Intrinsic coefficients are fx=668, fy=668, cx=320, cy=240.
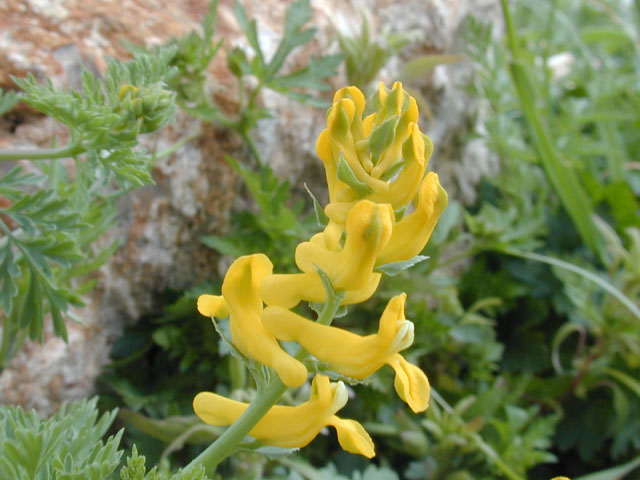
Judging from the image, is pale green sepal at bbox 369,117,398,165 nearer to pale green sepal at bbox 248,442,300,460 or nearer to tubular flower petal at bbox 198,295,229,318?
tubular flower petal at bbox 198,295,229,318

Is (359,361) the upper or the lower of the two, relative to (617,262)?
upper

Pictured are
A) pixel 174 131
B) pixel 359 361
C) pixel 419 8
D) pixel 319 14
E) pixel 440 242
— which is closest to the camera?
pixel 359 361

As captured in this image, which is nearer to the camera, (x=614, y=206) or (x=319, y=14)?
(x=319, y=14)

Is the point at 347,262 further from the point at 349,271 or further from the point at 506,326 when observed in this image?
the point at 506,326

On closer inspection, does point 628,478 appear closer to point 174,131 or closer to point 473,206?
point 473,206

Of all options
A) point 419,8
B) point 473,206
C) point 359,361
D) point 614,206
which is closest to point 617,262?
point 614,206

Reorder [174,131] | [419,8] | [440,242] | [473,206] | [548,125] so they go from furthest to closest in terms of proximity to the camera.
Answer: [548,125] < [473,206] < [419,8] < [440,242] < [174,131]

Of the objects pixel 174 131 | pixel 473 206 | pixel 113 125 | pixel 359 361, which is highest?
pixel 113 125
